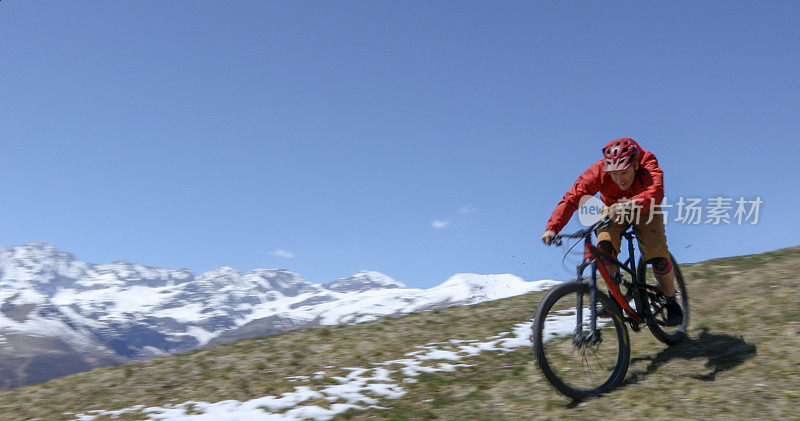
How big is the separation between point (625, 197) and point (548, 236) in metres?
1.22

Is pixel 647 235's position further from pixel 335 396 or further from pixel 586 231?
pixel 335 396

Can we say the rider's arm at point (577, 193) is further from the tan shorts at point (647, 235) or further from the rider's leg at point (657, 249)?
the rider's leg at point (657, 249)

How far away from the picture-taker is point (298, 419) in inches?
281

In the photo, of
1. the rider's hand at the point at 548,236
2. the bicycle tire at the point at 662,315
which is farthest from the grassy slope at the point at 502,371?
the rider's hand at the point at 548,236

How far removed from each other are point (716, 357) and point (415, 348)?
4.40m

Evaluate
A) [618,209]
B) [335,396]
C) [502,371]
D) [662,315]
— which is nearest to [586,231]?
[618,209]

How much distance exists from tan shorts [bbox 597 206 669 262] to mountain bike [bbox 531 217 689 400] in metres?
0.40

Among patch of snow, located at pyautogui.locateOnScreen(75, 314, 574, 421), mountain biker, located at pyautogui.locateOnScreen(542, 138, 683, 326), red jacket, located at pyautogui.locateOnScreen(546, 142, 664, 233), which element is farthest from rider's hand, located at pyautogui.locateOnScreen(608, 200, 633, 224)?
patch of snow, located at pyautogui.locateOnScreen(75, 314, 574, 421)

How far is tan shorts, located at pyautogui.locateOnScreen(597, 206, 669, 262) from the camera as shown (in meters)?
7.37

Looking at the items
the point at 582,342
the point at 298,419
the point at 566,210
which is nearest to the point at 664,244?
the point at 566,210

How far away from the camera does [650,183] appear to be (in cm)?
712

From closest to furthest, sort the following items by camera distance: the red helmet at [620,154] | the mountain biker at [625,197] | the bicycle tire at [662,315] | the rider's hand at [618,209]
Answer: the rider's hand at [618,209]
the mountain biker at [625,197]
the red helmet at [620,154]
the bicycle tire at [662,315]

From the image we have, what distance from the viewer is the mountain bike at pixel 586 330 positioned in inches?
253

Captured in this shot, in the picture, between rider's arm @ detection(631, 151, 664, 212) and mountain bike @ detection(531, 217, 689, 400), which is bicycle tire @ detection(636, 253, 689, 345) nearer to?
mountain bike @ detection(531, 217, 689, 400)
